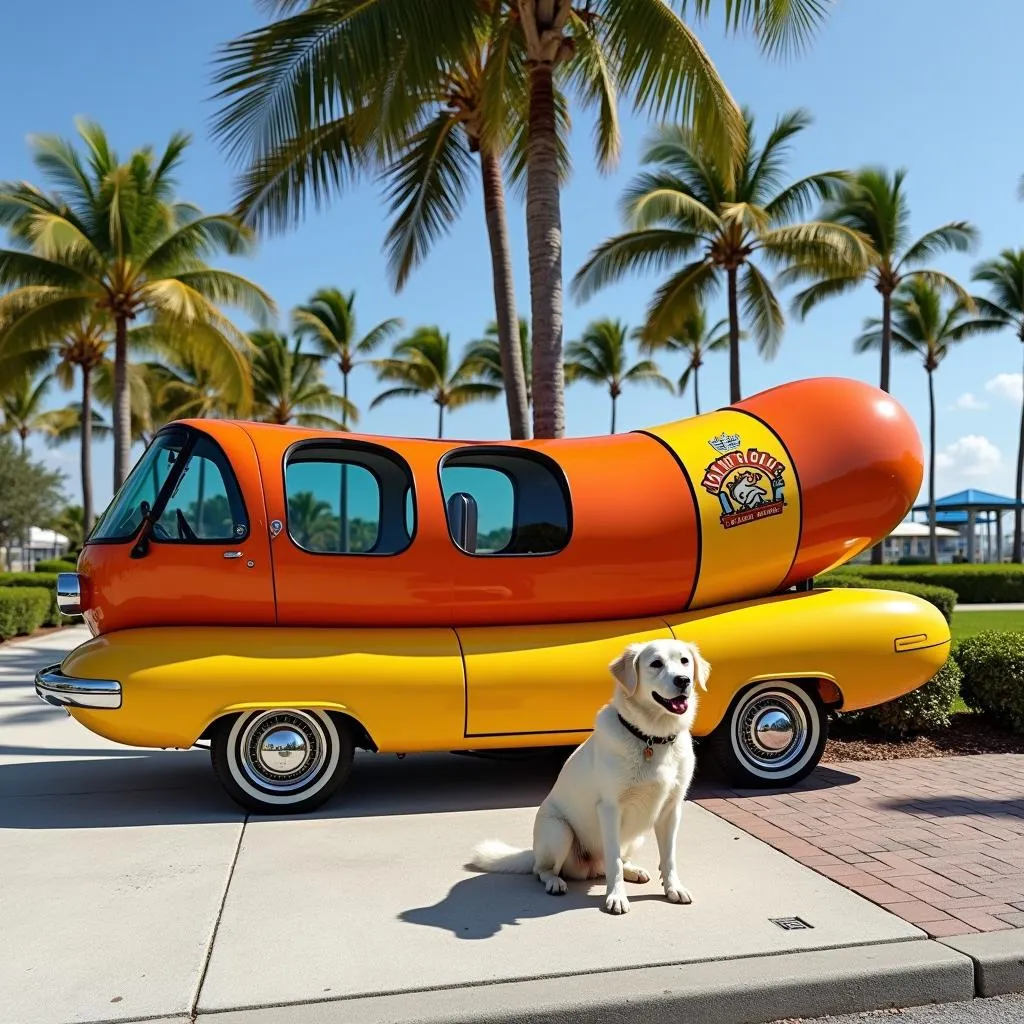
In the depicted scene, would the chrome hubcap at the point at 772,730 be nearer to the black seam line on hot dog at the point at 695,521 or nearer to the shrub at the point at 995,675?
the black seam line on hot dog at the point at 695,521

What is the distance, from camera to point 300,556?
19.9 ft

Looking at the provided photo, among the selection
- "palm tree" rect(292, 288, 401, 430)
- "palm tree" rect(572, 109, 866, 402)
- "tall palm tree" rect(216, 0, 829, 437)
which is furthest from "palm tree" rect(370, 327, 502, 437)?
"tall palm tree" rect(216, 0, 829, 437)

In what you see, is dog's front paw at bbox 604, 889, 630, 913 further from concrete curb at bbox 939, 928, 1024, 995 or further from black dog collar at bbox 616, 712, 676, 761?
concrete curb at bbox 939, 928, 1024, 995

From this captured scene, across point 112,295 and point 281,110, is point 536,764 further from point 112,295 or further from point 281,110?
point 112,295

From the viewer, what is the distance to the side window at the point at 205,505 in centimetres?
602

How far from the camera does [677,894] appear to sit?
4371 mm

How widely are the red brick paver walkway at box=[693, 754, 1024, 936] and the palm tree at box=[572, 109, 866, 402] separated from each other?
56.7 feet

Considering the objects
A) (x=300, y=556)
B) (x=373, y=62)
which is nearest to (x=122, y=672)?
(x=300, y=556)

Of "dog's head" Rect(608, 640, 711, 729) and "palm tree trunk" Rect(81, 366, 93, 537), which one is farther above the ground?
"palm tree trunk" Rect(81, 366, 93, 537)

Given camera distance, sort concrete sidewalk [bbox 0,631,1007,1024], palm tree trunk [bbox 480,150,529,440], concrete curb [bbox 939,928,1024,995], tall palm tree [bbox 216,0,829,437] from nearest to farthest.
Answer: concrete sidewalk [bbox 0,631,1007,1024] < concrete curb [bbox 939,928,1024,995] < tall palm tree [bbox 216,0,829,437] < palm tree trunk [bbox 480,150,529,440]

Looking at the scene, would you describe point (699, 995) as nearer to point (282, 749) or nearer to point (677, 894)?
point (677, 894)

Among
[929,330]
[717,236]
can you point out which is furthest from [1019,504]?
[717,236]

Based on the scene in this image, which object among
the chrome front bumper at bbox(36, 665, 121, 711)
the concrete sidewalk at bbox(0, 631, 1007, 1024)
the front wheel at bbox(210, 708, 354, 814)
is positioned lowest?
the concrete sidewalk at bbox(0, 631, 1007, 1024)

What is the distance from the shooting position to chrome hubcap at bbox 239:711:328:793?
5.93 metres
